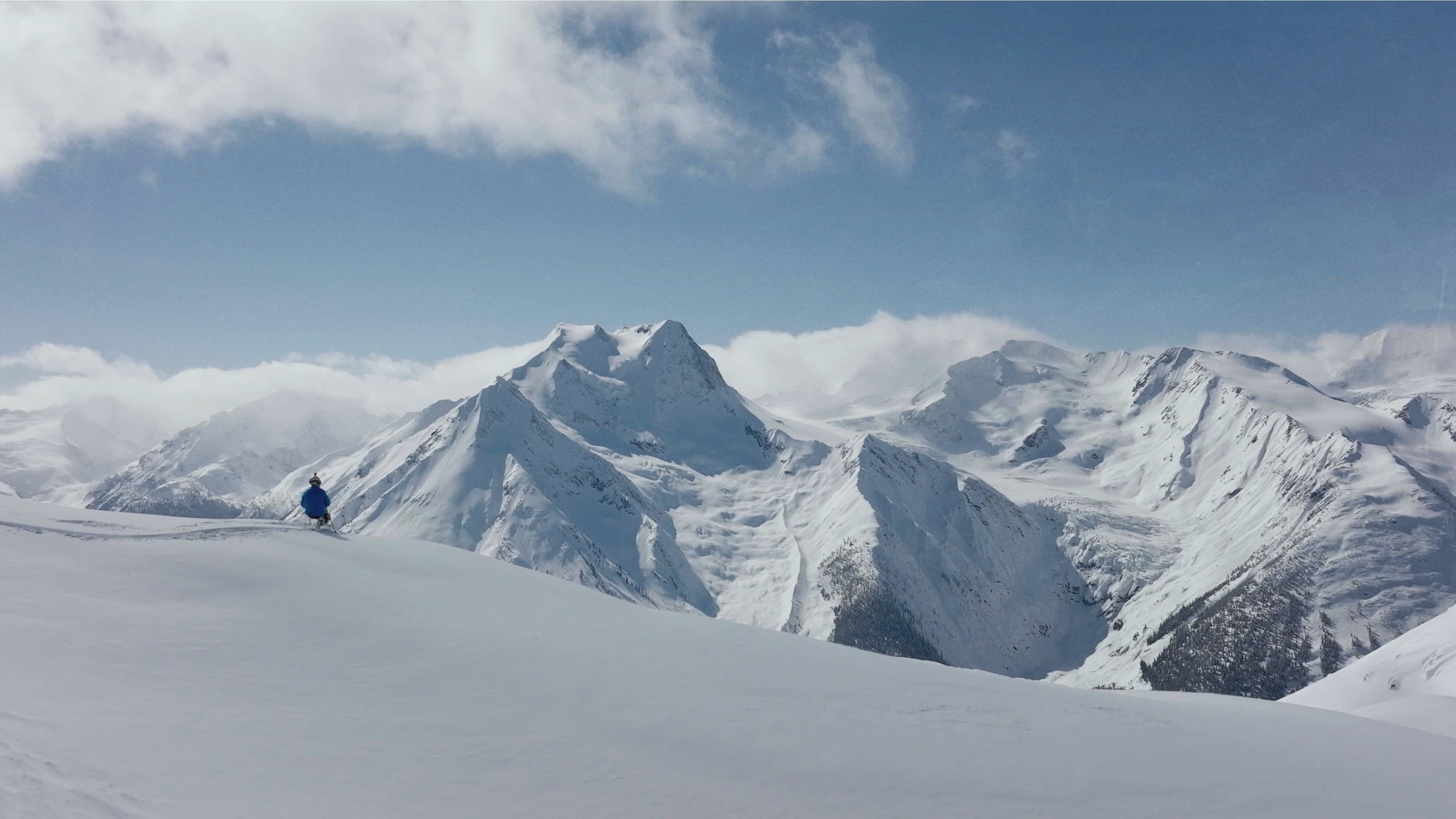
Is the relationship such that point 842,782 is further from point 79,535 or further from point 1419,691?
point 1419,691

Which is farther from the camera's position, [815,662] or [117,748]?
[815,662]

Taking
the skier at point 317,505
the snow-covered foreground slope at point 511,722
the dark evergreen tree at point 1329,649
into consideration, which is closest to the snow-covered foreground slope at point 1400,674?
the snow-covered foreground slope at point 511,722

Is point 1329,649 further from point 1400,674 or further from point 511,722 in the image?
Result: point 511,722

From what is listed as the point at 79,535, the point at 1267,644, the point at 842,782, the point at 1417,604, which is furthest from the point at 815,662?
the point at 1417,604

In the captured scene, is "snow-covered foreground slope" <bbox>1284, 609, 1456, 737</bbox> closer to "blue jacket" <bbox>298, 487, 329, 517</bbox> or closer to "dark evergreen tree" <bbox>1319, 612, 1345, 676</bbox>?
"blue jacket" <bbox>298, 487, 329, 517</bbox>

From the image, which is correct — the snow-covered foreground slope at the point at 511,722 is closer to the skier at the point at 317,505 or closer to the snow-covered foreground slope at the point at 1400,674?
the skier at the point at 317,505

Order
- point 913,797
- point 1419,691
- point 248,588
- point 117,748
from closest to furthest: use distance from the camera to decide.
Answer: point 117,748
point 913,797
point 248,588
point 1419,691
